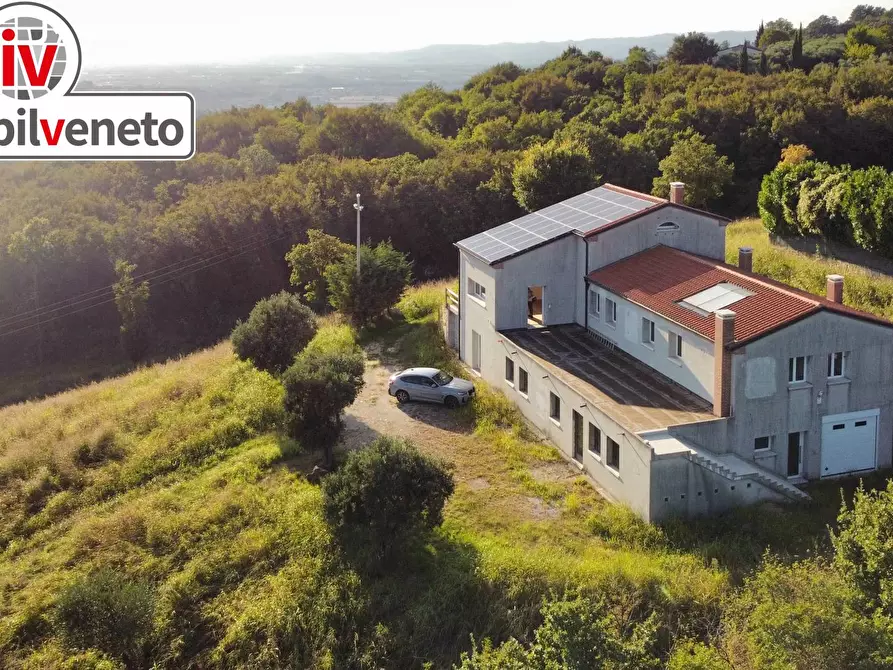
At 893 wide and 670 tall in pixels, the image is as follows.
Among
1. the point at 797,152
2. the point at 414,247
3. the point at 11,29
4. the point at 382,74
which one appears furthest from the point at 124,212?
the point at 382,74

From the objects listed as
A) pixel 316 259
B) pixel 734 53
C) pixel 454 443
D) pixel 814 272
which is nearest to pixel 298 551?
pixel 454 443

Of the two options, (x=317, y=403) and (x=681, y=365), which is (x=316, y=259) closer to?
(x=317, y=403)

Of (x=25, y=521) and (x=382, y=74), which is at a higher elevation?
(x=382, y=74)

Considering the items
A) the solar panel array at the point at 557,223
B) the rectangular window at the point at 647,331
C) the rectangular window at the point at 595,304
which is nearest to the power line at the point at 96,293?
the solar panel array at the point at 557,223

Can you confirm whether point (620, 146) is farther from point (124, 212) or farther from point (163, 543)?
point (163, 543)

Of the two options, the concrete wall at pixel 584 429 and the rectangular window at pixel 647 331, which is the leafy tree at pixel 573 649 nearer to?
the concrete wall at pixel 584 429

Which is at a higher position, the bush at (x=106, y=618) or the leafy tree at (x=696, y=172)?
the leafy tree at (x=696, y=172)
